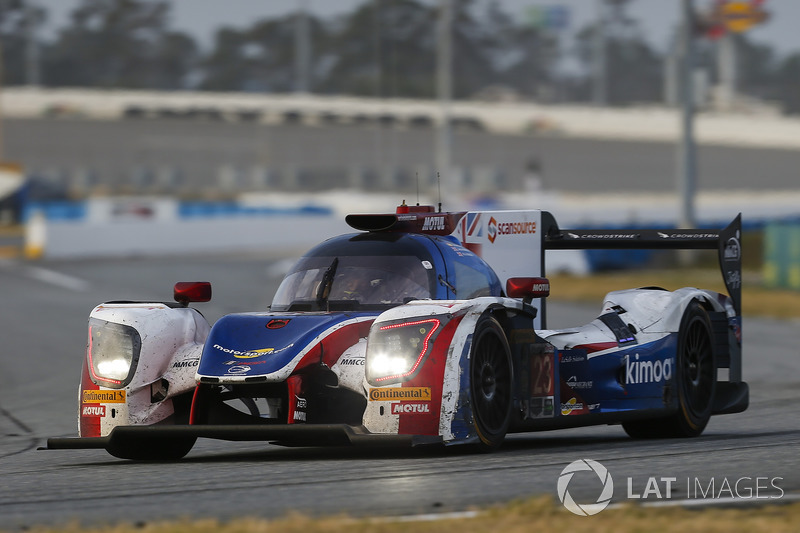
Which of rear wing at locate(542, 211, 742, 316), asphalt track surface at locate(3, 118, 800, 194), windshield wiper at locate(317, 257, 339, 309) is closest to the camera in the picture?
windshield wiper at locate(317, 257, 339, 309)

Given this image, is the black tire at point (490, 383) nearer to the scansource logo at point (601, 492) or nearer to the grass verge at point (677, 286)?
the scansource logo at point (601, 492)

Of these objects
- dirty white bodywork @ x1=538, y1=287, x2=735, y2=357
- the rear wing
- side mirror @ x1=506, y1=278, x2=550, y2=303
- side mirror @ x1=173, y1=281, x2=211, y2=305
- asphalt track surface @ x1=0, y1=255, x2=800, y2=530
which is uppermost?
the rear wing

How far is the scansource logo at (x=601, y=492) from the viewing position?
21.0 ft

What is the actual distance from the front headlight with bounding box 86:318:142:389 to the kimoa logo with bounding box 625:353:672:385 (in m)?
3.31

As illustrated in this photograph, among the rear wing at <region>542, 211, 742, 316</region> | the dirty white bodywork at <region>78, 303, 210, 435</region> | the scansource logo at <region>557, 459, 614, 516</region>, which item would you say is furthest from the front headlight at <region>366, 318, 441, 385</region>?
the rear wing at <region>542, 211, 742, 316</region>

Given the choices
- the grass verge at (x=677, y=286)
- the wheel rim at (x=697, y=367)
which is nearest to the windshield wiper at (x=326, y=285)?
the wheel rim at (x=697, y=367)

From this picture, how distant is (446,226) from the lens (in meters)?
10.6

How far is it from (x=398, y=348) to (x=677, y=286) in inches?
921

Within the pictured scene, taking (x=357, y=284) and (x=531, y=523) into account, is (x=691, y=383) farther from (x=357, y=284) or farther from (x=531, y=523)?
(x=531, y=523)

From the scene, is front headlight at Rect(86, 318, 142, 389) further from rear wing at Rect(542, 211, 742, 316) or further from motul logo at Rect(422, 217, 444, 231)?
rear wing at Rect(542, 211, 742, 316)

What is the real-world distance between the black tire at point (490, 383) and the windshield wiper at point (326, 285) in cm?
123

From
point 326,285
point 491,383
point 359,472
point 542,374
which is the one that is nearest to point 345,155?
point 326,285

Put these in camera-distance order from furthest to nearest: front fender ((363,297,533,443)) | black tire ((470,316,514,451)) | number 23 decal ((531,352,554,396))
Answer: number 23 decal ((531,352,554,396)) < black tire ((470,316,514,451)) < front fender ((363,297,533,443))

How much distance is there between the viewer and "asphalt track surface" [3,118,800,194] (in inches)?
4008
